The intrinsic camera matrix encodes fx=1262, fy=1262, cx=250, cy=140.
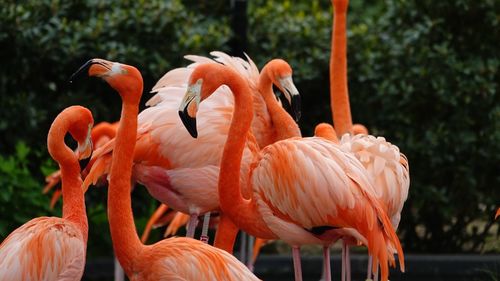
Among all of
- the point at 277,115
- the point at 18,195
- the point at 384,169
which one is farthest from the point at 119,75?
the point at 18,195

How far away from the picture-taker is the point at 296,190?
575cm

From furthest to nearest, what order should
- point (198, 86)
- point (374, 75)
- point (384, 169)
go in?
point (374, 75) < point (384, 169) < point (198, 86)

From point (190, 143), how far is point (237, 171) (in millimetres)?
697

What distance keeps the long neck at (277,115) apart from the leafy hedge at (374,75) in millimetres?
2163

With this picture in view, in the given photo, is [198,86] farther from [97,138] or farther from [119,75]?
[97,138]

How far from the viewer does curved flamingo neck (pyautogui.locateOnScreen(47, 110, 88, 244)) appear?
5766mm

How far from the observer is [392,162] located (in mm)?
6438

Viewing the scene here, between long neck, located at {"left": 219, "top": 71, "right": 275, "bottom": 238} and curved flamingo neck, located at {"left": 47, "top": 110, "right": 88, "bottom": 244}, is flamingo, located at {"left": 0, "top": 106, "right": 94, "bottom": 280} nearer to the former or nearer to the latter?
curved flamingo neck, located at {"left": 47, "top": 110, "right": 88, "bottom": 244}

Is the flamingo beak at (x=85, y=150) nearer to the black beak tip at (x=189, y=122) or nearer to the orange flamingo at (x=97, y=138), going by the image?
the black beak tip at (x=189, y=122)

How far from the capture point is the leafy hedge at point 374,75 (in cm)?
888

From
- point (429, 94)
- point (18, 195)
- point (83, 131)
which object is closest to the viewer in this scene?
point (83, 131)

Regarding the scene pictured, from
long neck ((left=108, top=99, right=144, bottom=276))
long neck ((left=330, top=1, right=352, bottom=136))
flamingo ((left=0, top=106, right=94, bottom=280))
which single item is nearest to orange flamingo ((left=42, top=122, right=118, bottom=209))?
long neck ((left=330, top=1, right=352, bottom=136))

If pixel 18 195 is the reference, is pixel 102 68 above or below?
above

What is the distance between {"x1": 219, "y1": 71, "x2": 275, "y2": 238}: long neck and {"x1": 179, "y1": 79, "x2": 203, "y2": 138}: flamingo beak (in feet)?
1.01
